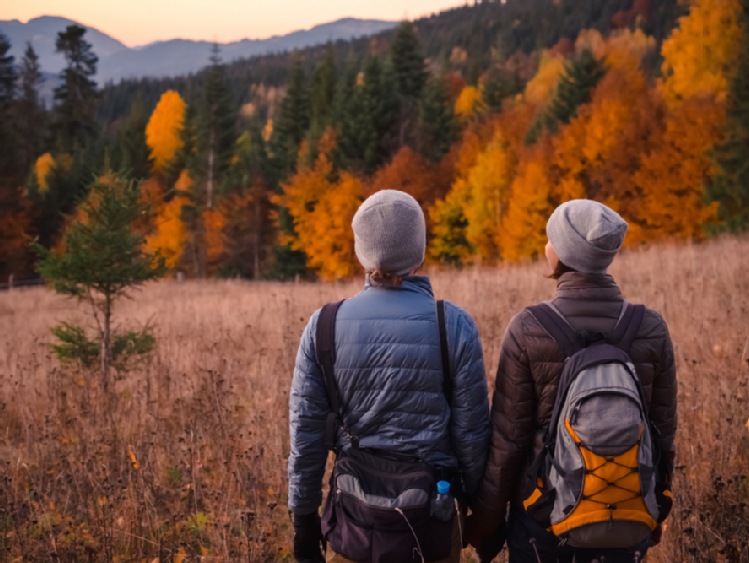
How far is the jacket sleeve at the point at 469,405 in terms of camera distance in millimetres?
2271

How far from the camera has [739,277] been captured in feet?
28.7

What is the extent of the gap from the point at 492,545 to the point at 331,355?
1072 millimetres

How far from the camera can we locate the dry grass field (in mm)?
3533

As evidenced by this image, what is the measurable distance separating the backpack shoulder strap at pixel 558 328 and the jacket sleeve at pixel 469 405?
24cm

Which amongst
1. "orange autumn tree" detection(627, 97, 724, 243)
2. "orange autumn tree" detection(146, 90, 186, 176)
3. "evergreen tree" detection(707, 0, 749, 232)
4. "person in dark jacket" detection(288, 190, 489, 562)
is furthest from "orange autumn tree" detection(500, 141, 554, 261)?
"orange autumn tree" detection(146, 90, 186, 176)

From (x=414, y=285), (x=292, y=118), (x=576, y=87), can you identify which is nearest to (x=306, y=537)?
(x=414, y=285)

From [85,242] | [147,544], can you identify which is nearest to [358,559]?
[147,544]

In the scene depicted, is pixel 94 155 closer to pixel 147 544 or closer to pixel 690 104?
pixel 690 104

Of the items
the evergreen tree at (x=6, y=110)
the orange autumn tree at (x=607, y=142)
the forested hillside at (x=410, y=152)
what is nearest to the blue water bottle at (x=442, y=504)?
the forested hillside at (x=410, y=152)

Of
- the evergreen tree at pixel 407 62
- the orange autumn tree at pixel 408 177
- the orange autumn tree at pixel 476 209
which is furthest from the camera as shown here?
the evergreen tree at pixel 407 62

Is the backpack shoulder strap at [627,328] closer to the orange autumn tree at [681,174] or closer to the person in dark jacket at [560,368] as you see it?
the person in dark jacket at [560,368]

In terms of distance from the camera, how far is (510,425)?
2.34 metres

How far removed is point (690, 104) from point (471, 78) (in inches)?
1483

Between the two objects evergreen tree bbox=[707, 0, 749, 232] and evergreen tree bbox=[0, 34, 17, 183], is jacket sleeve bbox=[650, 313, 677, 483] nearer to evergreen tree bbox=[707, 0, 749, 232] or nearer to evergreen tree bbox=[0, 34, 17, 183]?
evergreen tree bbox=[707, 0, 749, 232]
